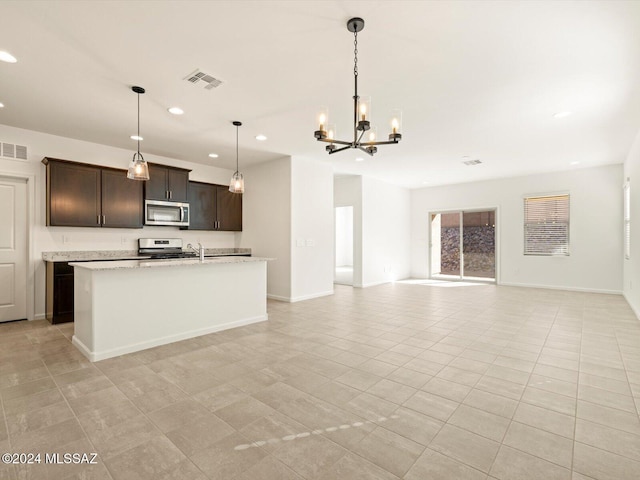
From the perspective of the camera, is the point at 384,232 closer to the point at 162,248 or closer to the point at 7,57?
the point at 162,248

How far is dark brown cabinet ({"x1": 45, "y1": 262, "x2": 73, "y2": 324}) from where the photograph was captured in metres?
4.56

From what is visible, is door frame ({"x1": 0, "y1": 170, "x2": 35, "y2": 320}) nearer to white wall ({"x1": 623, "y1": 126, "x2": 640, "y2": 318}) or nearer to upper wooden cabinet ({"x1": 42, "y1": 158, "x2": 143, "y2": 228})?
upper wooden cabinet ({"x1": 42, "y1": 158, "x2": 143, "y2": 228})

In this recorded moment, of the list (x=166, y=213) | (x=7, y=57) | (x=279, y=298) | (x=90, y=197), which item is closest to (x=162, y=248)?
(x=166, y=213)

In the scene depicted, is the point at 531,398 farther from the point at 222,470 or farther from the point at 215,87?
the point at 215,87

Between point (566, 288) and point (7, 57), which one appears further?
point (566, 288)

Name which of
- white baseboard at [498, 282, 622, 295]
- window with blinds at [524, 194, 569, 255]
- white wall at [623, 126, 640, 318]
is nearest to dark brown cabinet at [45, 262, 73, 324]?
white wall at [623, 126, 640, 318]

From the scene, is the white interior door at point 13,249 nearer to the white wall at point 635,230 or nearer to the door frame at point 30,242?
the door frame at point 30,242

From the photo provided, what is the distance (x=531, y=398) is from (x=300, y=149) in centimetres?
479

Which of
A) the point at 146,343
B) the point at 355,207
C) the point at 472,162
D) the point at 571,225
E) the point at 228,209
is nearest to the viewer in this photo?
the point at 146,343

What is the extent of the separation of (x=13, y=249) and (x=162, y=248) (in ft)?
6.77

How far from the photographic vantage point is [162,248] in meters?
6.13

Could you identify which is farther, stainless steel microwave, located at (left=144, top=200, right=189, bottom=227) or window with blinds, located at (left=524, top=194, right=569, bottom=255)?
window with blinds, located at (left=524, top=194, right=569, bottom=255)

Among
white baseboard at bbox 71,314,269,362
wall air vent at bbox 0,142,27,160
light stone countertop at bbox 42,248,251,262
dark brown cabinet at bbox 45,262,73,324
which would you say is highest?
wall air vent at bbox 0,142,27,160

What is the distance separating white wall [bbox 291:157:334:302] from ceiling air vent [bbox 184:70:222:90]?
289cm
